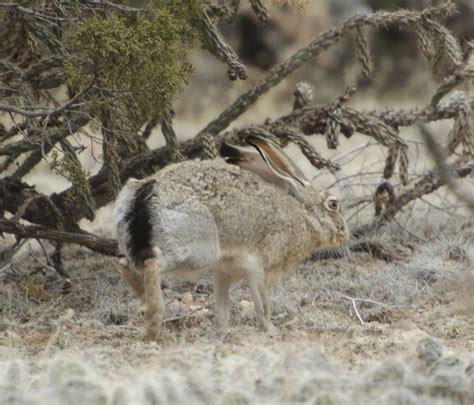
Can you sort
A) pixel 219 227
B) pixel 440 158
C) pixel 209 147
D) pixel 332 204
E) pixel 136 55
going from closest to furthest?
pixel 440 158 < pixel 219 227 < pixel 136 55 < pixel 332 204 < pixel 209 147

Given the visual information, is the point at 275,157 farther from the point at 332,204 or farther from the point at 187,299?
the point at 187,299

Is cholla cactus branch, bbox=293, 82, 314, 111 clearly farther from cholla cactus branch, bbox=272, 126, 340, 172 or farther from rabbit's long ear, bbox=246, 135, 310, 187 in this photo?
rabbit's long ear, bbox=246, 135, 310, 187

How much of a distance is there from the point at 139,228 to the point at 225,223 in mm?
575

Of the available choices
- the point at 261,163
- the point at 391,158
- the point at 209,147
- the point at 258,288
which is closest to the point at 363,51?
the point at 391,158

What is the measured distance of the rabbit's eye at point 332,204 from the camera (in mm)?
7336

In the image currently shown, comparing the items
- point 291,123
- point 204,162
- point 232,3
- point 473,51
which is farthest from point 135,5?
point 473,51

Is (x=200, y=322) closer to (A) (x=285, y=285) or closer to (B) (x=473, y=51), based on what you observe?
(A) (x=285, y=285)

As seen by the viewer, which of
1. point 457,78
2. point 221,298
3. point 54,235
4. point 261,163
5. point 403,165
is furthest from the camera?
point 457,78

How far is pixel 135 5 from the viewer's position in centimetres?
827

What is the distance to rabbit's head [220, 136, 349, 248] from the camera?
701 centimetres

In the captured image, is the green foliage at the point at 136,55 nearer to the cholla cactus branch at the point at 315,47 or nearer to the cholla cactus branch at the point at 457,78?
the cholla cactus branch at the point at 315,47

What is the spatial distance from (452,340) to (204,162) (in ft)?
5.82

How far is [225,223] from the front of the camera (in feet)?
20.7

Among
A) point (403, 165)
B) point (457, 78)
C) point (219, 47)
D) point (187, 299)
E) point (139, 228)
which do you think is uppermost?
point (457, 78)
